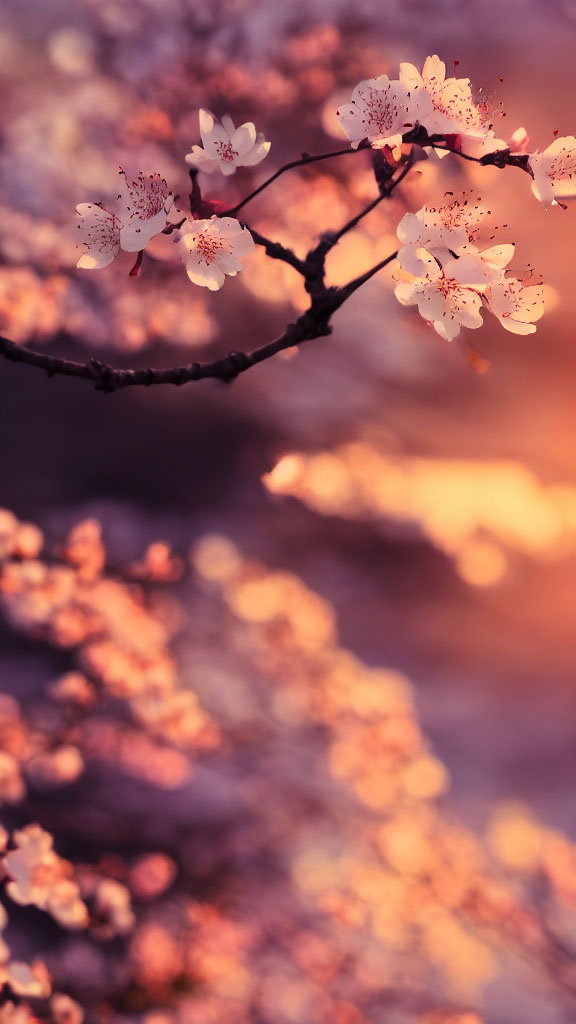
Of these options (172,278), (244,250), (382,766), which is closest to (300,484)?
(172,278)

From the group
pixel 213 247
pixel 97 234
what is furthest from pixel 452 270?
pixel 97 234

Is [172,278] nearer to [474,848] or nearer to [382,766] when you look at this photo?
[382,766]

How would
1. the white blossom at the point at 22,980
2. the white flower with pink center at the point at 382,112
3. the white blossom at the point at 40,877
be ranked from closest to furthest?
1. the white flower with pink center at the point at 382,112
2. the white blossom at the point at 40,877
3. the white blossom at the point at 22,980

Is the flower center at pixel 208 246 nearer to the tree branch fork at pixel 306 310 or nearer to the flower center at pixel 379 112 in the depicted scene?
the tree branch fork at pixel 306 310

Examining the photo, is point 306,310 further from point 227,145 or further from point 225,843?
point 225,843

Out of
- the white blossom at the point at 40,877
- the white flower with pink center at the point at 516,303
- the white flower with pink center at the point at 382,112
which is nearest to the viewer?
the white flower with pink center at the point at 382,112

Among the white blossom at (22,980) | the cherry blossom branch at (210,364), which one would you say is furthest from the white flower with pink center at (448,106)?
the white blossom at (22,980)
